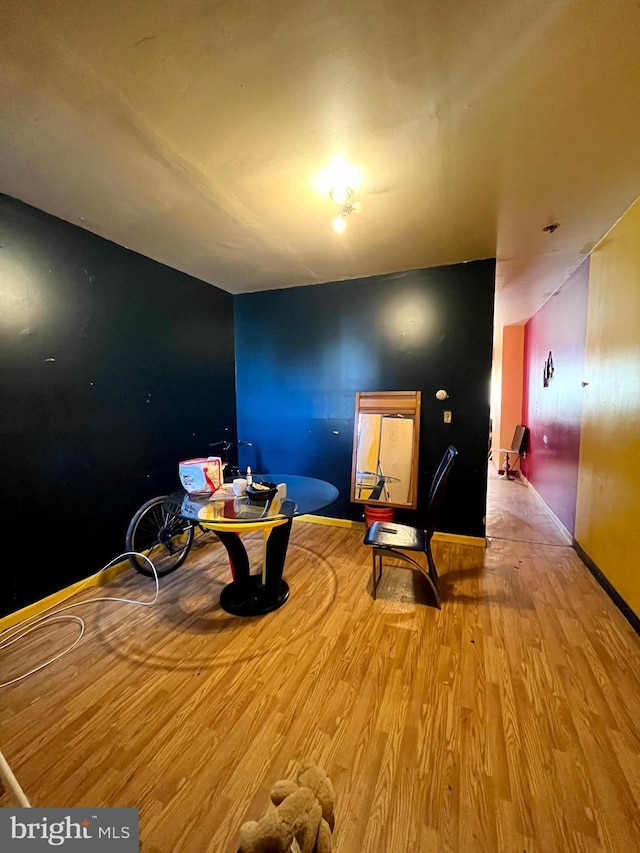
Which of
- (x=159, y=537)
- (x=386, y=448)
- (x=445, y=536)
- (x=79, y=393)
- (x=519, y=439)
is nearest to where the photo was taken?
(x=79, y=393)

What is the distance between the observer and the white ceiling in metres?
1.12

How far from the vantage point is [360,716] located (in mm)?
1480

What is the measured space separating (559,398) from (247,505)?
139 inches

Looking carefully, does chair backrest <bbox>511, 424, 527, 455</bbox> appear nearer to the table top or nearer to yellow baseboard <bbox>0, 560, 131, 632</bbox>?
the table top

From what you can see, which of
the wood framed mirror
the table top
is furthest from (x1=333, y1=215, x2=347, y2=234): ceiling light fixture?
the table top

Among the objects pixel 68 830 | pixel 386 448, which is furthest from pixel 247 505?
pixel 386 448

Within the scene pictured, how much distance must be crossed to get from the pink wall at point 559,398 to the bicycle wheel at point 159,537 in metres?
3.58

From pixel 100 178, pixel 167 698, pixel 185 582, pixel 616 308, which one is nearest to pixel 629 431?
pixel 616 308

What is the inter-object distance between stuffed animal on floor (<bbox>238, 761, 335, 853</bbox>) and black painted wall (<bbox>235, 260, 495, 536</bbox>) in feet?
9.10

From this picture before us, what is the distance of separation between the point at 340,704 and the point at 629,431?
233 centimetres

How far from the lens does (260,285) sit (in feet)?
12.3

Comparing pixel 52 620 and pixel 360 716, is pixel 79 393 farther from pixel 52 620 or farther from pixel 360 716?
pixel 360 716

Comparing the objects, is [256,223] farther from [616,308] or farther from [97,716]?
[97,716]

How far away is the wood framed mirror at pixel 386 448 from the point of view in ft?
11.1
